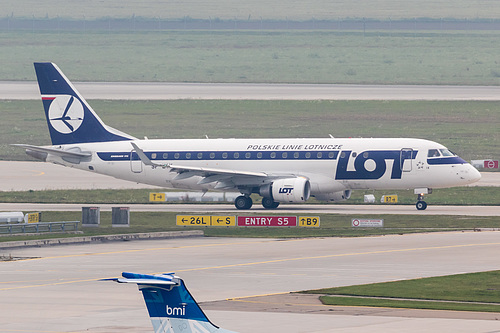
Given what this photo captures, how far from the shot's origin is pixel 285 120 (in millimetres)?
116562

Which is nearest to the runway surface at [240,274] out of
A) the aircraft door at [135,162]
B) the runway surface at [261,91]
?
the aircraft door at [135,162]

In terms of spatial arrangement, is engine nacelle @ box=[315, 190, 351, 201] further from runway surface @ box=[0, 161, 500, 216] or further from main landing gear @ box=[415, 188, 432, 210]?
main landing gear @ box=[415, 188, 432, 210]

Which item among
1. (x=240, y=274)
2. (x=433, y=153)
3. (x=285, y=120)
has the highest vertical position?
(x=285, y=120)

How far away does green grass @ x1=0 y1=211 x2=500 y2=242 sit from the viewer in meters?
52.5

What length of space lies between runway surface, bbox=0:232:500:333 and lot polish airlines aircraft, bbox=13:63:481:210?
12300 mm

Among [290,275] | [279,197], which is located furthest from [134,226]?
[290,275]

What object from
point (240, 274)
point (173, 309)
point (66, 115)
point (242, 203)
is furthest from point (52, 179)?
point (173, 309)

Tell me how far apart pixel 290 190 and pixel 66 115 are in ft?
54.4

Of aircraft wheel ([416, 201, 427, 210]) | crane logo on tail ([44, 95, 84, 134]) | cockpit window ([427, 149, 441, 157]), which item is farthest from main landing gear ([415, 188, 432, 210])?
crane logo on tail ([44, 95, 84, 134])

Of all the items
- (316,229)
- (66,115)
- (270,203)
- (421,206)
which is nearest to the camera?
(316,229)

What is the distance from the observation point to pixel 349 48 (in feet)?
641

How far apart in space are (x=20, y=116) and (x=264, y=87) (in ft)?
122

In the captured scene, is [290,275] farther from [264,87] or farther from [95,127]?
[264,87]

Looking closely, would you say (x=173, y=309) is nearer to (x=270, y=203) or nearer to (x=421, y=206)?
(x=421, y=206)
